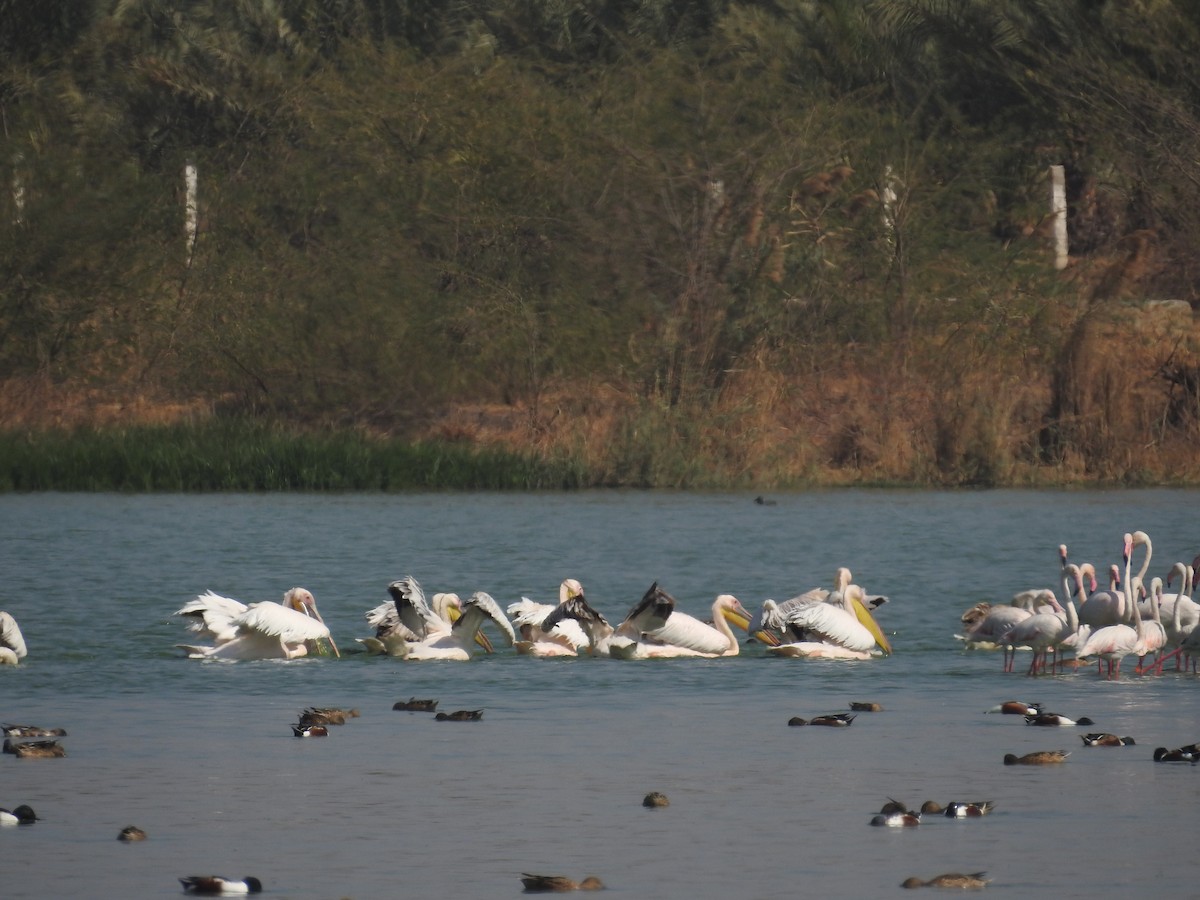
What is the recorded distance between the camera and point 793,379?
3338 cm

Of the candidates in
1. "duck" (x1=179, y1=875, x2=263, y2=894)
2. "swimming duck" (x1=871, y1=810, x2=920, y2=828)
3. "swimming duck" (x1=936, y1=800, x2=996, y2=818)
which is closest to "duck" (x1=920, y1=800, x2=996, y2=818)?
"swimming duck" (x1=936, y1=800, x2=996, y2=818)

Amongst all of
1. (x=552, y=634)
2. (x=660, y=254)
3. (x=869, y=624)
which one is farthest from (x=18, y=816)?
(x=660, y=254)

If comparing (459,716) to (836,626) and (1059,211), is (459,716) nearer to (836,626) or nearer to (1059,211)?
(836,626)

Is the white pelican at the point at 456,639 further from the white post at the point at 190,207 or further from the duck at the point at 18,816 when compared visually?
the white post at the point at 190,207

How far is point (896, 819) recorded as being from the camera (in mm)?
9102

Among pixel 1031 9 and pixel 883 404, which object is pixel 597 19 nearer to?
pixel 1031 9

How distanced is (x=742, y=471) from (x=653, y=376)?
117 inches

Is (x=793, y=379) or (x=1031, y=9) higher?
(x=1031, y=9)

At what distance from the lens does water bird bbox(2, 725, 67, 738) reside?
11.3 meters

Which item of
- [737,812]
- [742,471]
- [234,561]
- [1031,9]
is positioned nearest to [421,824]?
[737,812]

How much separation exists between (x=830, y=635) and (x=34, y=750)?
19.8ft

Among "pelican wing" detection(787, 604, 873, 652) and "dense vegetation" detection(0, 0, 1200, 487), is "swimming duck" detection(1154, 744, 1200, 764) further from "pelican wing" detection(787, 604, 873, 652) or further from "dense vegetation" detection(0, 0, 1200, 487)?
"dense vegetation" detection(0, 0, 1200, 487)

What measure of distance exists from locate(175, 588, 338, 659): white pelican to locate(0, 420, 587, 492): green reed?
15117 millimetres

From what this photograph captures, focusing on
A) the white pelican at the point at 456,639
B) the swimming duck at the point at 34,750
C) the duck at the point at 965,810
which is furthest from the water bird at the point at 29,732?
the duck at the point at 965,810
